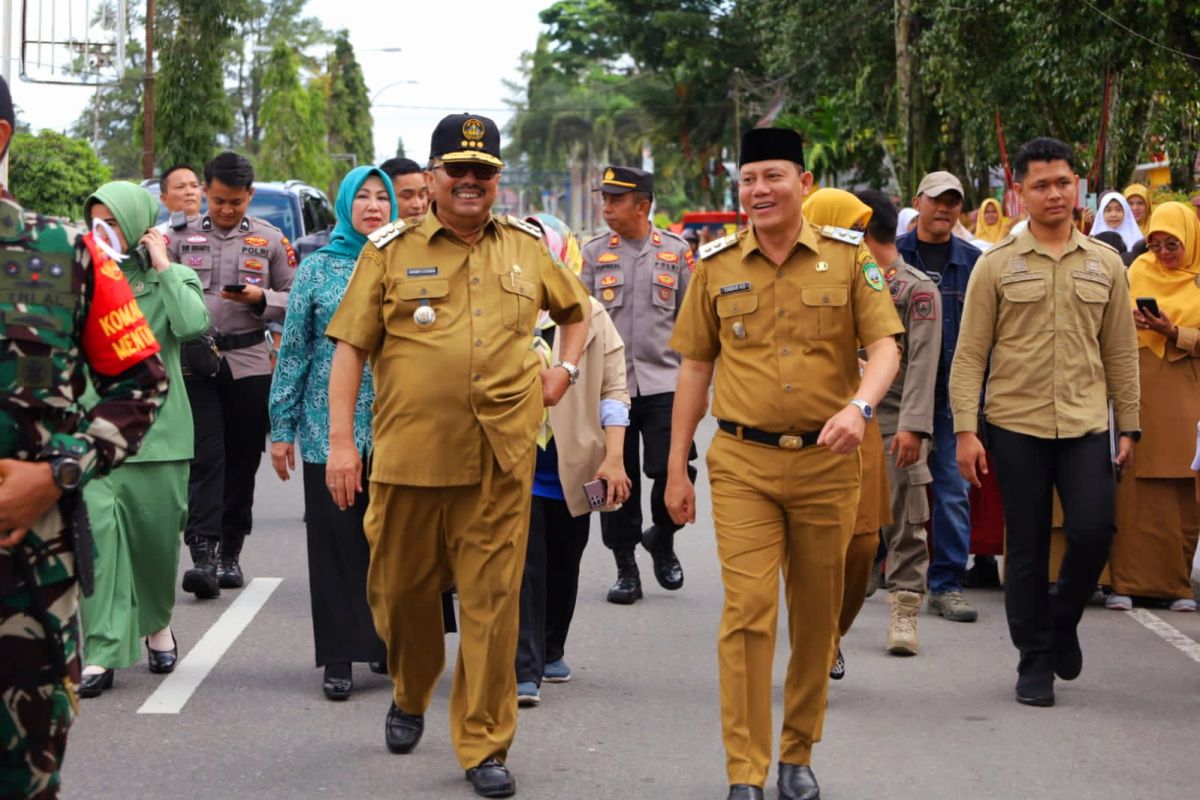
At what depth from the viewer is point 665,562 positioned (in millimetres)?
9578

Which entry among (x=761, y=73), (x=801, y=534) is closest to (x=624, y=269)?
(x=801, y=534)

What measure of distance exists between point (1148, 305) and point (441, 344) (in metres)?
3.96

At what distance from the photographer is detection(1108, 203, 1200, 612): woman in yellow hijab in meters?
8.82

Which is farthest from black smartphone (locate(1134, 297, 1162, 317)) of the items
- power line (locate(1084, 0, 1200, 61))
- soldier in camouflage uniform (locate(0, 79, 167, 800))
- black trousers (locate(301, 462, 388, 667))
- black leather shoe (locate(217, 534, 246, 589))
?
power line (locate(1084, 0, 1200, 61))

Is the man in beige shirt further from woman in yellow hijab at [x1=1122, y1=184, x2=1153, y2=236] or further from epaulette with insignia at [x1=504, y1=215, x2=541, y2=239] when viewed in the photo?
woman in yellow hijab at [x1=1122, y1=184, x2=1153, y2=236]

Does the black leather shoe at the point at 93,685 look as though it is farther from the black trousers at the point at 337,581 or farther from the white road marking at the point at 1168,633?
the white road marking at the point at 1168,633

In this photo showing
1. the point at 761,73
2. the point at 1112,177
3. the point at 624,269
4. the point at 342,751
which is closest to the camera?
the point at 342,751

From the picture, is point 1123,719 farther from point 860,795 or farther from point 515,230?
point 515,230

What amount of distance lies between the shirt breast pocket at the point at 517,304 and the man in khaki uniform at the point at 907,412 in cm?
225

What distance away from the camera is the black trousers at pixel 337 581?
7.00 meters

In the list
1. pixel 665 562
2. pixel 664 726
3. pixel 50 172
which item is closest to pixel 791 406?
pixel 664 726

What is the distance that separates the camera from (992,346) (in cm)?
709

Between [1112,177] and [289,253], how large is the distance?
13.7m

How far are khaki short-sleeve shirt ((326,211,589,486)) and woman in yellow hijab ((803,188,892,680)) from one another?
1.38 m
